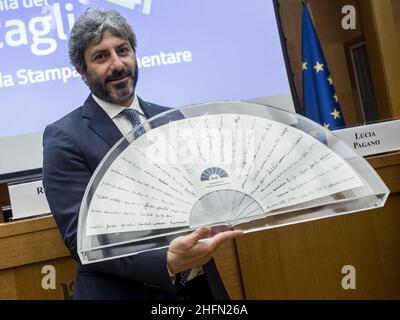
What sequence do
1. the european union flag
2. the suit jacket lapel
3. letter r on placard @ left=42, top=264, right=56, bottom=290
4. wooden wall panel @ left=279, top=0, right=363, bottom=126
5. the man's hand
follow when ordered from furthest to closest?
wooden wall panel @ left=279, top=0, right=363, bottom=126, the european union flag, letter r on placard @ left=42, top=264, right=56, bottom=290, the suit jacket lapel, the man's hand

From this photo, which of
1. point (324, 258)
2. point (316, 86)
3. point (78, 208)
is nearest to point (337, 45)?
point (316, 86)

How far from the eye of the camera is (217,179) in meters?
0.93

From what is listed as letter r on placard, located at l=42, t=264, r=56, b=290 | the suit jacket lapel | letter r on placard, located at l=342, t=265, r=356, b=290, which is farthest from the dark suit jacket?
letter r on placard, located at l=342, t=265, r=356, b=290

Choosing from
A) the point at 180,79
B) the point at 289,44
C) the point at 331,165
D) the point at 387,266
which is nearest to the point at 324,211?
the point at 331,165

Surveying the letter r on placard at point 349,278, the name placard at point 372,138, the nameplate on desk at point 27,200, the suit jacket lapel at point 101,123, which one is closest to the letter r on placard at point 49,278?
the nameplate on desk at point 27,200

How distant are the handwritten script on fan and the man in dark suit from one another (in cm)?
8

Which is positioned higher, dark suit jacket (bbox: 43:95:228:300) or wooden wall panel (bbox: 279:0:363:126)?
wooden wall panel (bbox: 279:0:363:126)

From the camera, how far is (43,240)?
4.83ft

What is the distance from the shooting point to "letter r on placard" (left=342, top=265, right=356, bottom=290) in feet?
5.20

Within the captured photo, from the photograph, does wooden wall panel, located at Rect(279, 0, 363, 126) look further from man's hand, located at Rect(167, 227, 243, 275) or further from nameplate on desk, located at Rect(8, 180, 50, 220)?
man's hand, located at Rect(167, 227, 243, 275)

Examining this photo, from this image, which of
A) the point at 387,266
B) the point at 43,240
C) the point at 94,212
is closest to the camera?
the point at 94,212
